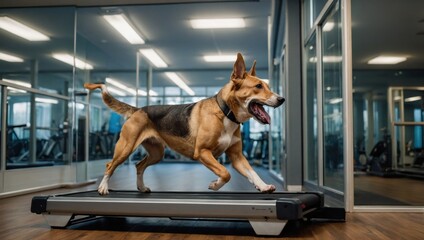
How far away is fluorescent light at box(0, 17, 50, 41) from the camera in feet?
18.1

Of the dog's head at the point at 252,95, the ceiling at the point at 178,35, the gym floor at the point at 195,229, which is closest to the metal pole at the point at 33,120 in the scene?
the ceiling at the point at 178,35

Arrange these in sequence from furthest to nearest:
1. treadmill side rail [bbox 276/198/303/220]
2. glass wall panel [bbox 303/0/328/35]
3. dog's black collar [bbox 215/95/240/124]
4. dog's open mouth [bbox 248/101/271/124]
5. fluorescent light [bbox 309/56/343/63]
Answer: glass wall panel [bbox 303/0/328/35], fluorescent light [bbox 309/56/343/63], dog's black collar [bbox 215/95/240/124], dog's open mouth [bbox 248/101/271/124], treadmill side rail [bbox 276/198/303/220]

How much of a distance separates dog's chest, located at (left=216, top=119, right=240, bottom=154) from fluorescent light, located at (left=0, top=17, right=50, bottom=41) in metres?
4.18

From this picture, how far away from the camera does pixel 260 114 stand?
2561 millimetres

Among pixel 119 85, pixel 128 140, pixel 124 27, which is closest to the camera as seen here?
pixel 128 140

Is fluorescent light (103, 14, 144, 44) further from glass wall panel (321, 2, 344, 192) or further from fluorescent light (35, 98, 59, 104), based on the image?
glass wall panel (321, 2, 344, 192)

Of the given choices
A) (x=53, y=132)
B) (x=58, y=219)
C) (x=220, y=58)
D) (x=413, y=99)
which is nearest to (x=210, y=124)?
(x=58, y=219)

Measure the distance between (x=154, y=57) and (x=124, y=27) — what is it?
2.58 metres

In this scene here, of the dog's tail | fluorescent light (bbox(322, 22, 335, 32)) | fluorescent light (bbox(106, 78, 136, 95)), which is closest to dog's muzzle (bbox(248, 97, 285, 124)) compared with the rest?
the dog's tail

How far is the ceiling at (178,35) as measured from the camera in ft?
19.5

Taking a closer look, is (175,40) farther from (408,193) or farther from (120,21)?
(408,193)

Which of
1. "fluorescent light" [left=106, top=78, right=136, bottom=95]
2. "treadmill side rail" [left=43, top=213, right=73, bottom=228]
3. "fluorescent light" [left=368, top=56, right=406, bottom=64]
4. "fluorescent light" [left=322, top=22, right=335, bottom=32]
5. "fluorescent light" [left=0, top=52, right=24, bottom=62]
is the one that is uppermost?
"fluorescent light" [left=368, top=56, right=406, bottom=64]

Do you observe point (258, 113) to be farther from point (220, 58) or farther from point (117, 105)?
point (220, 58)

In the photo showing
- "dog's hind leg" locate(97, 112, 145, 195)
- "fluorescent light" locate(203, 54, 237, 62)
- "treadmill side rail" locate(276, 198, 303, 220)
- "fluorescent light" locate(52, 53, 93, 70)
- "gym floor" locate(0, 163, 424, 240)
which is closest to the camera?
"treadmill side rail" locate(276, 198, 303, 220)
